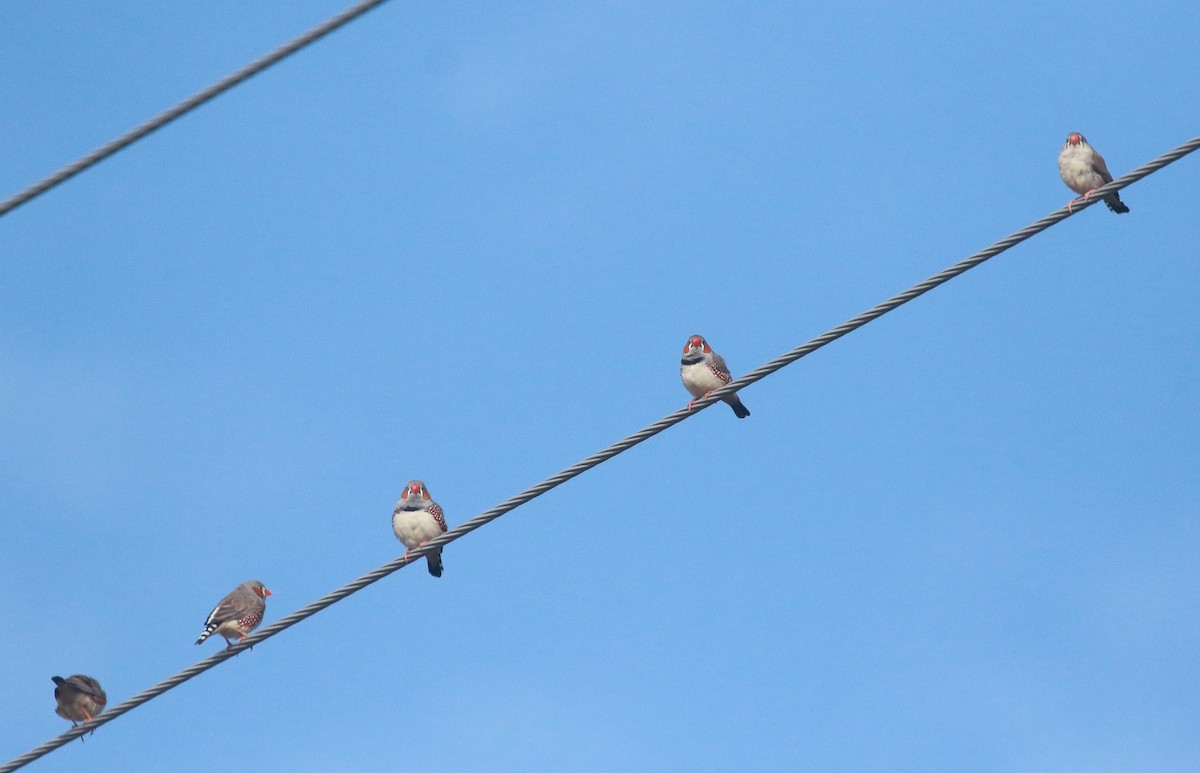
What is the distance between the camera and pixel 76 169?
543 centimetres

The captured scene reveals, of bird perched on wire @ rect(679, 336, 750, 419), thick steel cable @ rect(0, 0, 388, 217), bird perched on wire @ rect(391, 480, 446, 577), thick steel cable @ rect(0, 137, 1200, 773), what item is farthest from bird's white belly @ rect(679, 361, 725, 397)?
thick steel cable @ rect(0, 0, 388, 217)

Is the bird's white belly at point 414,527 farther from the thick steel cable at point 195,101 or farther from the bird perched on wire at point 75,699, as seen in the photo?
the thick steel cable at point 195,101

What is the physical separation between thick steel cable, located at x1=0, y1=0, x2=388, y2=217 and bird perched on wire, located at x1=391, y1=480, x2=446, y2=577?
18.6ft

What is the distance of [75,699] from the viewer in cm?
1090

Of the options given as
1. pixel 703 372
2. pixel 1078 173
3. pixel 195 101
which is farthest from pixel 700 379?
pixel 195 101

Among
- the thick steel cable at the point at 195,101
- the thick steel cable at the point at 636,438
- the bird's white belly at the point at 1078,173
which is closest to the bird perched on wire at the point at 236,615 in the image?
the thick steel cable at the point at 636,438

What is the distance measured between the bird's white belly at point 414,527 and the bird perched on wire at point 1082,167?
5406 millimetres

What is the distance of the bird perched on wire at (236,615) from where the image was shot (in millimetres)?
10625

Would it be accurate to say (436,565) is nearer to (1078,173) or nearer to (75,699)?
(75,699)

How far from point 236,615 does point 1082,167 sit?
692cm

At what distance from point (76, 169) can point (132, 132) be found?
0.79 feet

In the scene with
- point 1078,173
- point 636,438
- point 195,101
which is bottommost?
point 636,438

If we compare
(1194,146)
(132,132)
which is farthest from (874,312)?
(132,132)

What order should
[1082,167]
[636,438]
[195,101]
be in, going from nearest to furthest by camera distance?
[195,101], [636,438], [1082,167]
